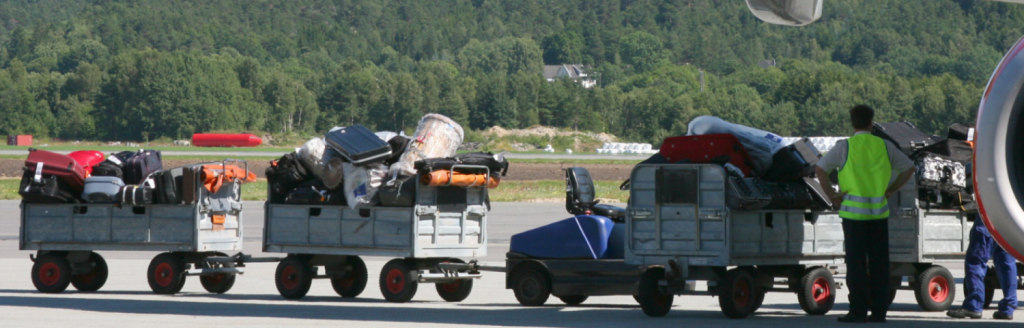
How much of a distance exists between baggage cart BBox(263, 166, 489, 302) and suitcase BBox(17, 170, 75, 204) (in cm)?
204

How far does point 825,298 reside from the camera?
10070mm

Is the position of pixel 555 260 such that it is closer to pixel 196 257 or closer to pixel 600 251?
pixel 600 251

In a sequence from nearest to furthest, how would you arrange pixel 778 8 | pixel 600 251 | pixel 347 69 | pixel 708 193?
1. pixel 778 8
2. pixel 708 193
3. pixel 600 251
4. pixel 347 69

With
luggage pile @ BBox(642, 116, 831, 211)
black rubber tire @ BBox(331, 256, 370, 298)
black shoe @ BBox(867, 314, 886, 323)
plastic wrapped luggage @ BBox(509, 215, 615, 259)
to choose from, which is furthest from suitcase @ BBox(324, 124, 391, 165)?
black shoe @ BBox(867, 314, 886, 323)

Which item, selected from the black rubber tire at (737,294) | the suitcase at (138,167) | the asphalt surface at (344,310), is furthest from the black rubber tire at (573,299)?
the suitcase at (138,167)

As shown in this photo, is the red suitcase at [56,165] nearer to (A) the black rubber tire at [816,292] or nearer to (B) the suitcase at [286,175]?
(B) the suitcase at [286,175]

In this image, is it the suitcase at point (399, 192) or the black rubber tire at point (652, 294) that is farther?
the suitcase at point (399, 192)

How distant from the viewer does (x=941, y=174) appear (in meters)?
10.1

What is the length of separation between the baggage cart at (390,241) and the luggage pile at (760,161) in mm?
2300

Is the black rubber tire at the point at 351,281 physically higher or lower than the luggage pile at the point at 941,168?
lower

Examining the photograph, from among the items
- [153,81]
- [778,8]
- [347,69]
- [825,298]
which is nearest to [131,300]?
[825,298]

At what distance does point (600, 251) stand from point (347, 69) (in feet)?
520

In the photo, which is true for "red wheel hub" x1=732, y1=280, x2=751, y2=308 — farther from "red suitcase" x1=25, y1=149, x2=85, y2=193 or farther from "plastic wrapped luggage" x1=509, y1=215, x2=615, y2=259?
"red suitcase" x1=25, y1=149, x2=85, y2=193

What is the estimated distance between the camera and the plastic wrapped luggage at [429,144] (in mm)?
11609
